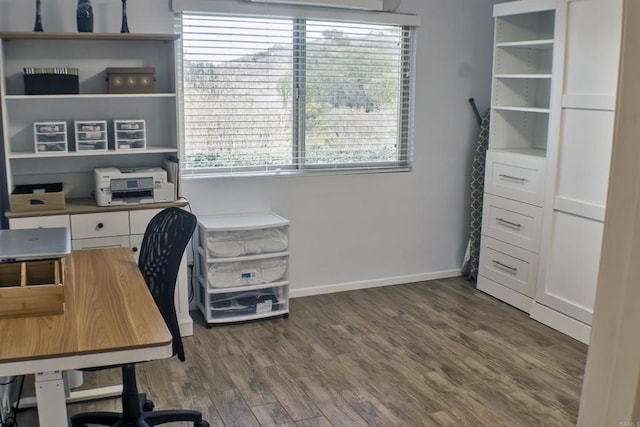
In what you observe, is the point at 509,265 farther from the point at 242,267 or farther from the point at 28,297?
the point at 28,297

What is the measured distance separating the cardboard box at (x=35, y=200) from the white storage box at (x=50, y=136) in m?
0.24

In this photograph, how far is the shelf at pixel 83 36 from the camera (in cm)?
330

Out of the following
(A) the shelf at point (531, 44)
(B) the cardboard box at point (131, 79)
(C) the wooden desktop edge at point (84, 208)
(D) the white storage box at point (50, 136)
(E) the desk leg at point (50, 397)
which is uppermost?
(A) the shelf at point (531, 44)

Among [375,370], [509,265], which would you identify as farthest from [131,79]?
[509,265]

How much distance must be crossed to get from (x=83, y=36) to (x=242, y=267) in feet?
5.36

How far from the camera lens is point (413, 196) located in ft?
15.8

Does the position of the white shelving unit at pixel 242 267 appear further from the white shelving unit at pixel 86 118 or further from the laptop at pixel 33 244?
the laptop at pixel 33 244

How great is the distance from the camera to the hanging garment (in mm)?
4750

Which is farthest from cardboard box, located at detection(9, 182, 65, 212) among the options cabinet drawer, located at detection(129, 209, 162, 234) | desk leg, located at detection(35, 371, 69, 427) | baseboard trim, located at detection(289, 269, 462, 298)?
desk leg, located at detection(35, 371, 69, 427)

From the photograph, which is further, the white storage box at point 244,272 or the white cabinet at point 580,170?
the white storage box at point 244,272

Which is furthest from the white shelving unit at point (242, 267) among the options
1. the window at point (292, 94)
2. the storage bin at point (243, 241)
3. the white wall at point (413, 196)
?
the window at point (292, 94)

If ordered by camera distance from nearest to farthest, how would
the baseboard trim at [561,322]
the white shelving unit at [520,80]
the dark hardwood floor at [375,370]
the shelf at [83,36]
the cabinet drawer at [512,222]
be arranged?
the dark hardwood floor at [375,370] < the shelf at [83,36] < the baseboard trim at [561,322] < the cabinet drawer at [512,222] < the white shelving unit at [520,80]

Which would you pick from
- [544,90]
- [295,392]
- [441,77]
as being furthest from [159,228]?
[544,90]

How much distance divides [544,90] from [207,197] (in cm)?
255
